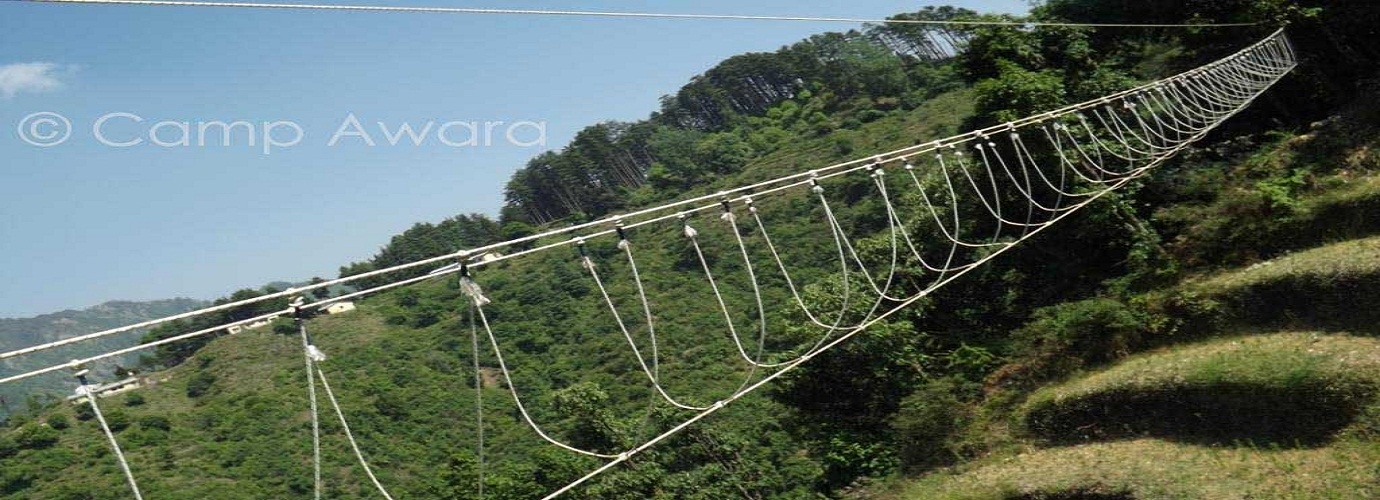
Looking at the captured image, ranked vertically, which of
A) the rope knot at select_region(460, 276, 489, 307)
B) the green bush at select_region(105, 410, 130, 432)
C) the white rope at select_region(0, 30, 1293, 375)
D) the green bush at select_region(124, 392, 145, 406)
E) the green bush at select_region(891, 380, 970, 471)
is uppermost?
the white rope at select_region(0, 30, 1293, 375)

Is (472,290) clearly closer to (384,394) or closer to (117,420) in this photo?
(384,394)

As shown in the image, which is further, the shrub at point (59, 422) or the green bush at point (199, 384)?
the green bush at point (199, 384)

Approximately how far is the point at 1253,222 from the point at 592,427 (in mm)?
12146

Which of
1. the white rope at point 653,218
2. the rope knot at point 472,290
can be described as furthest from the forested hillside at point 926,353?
the white rope at point 653,218

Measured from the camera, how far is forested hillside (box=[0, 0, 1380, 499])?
11938 mm

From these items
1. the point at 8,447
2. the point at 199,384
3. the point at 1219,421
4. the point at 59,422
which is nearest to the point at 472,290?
the point at 1219,421

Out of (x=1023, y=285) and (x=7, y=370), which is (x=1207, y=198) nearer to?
(x=1023, y=285)

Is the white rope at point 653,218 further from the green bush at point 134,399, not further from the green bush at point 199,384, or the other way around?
the green bush at point 134,399

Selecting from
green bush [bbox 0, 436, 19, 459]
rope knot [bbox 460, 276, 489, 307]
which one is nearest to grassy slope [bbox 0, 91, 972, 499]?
green bush [bbox 0, 436, 19, 459]

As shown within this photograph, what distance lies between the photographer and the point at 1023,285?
1725 centimetres

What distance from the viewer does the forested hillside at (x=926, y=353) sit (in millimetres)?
11938

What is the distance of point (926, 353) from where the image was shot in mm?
17562

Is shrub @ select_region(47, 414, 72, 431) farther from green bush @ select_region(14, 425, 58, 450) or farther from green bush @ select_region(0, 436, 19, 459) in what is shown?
green bush @ select_region(0, 436, 19, 459)

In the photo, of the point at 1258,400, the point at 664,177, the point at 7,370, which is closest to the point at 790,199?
the point at 664,177
